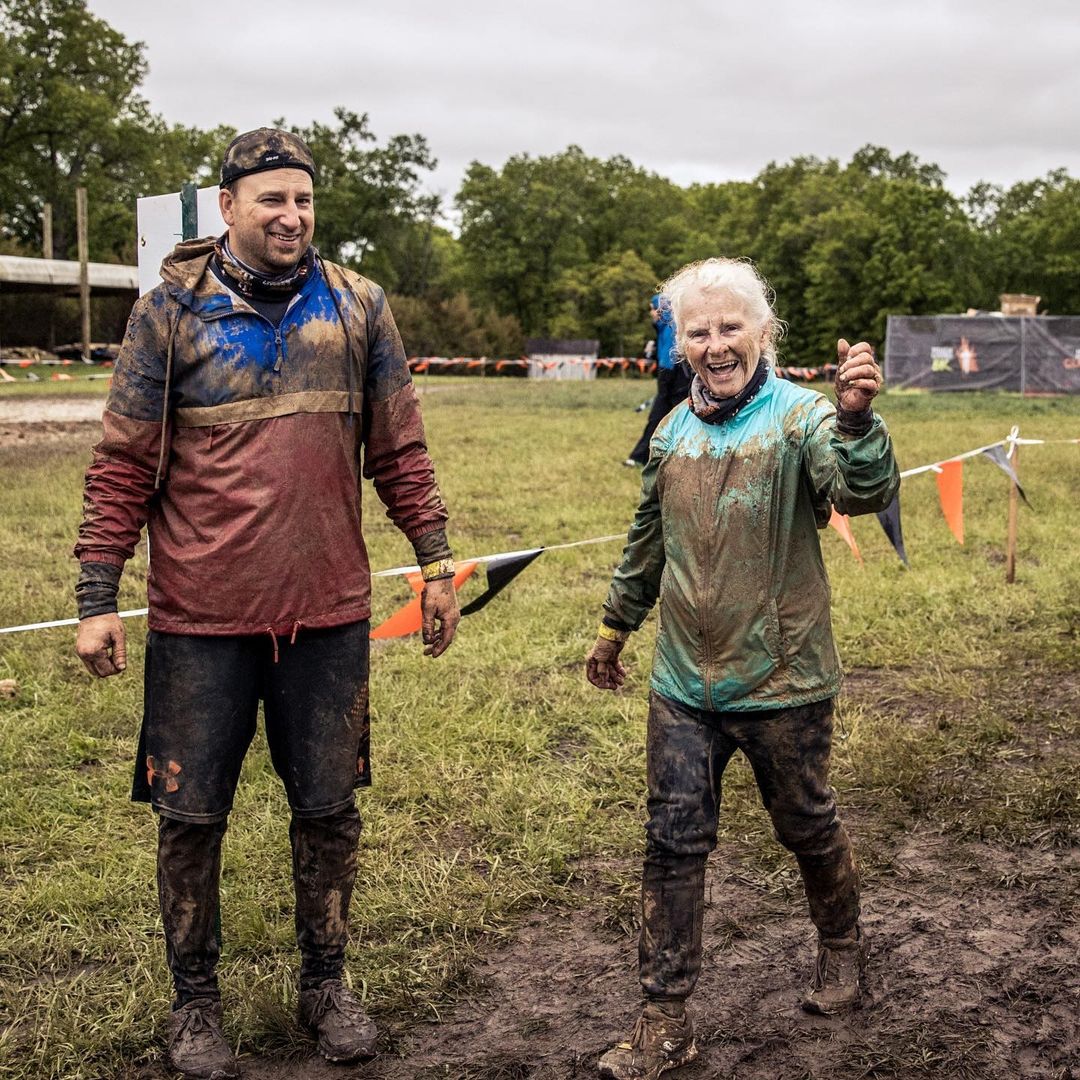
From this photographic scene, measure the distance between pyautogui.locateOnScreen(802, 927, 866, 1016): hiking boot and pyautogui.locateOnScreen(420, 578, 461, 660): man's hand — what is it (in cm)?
128

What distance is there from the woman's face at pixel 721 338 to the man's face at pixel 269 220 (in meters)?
0.93

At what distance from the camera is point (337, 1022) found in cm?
315

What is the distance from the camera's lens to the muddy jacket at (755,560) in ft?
9.91

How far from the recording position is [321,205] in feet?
212

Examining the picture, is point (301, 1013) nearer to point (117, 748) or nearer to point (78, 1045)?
point (78, 1045)

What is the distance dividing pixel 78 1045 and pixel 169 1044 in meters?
0.24

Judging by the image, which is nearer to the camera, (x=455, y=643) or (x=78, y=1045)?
(x=78, y=1045)

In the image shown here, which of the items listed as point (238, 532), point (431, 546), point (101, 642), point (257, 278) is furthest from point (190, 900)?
point (257, 278)

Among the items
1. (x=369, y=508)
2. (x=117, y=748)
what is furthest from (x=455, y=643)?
(x=369, y=508)

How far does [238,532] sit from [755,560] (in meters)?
1.22

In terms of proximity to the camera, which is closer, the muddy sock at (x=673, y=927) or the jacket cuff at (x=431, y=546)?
the muddy sock at (x=673, y=927)

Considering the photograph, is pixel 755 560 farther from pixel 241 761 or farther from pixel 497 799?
pixel 497 799

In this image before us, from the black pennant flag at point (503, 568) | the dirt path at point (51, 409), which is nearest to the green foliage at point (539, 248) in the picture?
the dirt path at point (51, 409)

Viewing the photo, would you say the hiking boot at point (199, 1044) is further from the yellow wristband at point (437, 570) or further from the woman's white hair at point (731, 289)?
the woman's white hair at point (731, 289)
